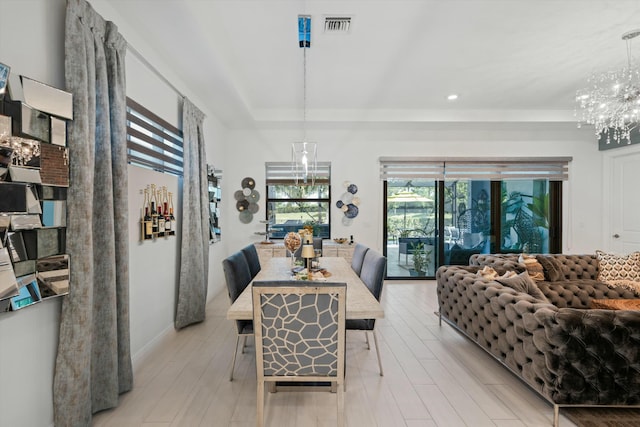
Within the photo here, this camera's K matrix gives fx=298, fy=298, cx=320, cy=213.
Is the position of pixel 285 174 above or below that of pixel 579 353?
above

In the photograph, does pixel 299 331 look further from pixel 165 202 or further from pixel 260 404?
pixel 165 202

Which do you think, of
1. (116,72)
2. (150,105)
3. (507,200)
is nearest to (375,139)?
(507,200)

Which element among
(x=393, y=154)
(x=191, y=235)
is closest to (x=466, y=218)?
(x=393, y=154)

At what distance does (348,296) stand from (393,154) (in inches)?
152

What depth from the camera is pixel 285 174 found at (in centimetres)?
533

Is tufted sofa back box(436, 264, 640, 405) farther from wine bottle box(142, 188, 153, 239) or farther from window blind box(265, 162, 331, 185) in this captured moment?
window blind box(265, 162, 331, 185)

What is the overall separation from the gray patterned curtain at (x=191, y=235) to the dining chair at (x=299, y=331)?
1.91 m

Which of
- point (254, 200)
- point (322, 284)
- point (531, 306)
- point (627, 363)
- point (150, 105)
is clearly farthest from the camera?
point (254, 200)

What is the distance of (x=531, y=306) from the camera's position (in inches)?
75.7

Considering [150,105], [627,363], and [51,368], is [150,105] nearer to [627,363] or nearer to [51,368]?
[51,368]

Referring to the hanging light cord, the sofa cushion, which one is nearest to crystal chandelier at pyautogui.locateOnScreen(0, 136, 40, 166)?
the hanging light cord

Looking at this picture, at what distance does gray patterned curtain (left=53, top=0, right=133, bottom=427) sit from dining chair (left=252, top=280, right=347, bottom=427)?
982mm

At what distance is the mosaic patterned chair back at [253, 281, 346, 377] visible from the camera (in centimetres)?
154

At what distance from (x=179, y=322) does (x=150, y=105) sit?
7.12 feet
